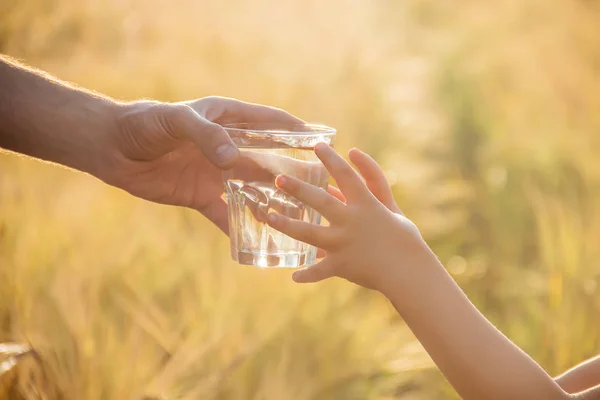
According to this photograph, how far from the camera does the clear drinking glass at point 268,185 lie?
4.05 ft

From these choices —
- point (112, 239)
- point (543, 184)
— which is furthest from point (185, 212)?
point (543, 184)

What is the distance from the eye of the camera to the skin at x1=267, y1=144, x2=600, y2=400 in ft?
4.14

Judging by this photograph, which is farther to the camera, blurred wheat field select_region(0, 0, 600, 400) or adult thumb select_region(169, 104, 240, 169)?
blurred wheat field select_region(0, 0, 600, 400)

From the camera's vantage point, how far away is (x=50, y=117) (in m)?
1.58

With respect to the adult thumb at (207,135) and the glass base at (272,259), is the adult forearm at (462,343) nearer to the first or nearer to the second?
the glass base at (272,259)

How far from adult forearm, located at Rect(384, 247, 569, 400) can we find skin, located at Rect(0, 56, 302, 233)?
1.15ft

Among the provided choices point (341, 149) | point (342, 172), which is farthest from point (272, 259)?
point (341, 149)

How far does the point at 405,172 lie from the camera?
103 inches

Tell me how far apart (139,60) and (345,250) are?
1.93 meters

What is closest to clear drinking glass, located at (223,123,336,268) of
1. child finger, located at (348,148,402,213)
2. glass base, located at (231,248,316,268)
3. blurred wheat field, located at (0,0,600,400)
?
glass base, located at (231,248,316,268)

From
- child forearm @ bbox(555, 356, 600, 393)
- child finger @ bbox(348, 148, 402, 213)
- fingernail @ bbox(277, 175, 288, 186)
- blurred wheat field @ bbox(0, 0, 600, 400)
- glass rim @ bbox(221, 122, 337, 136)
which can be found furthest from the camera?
blurred wheat field @ bbox(0, 0, 600, 400)

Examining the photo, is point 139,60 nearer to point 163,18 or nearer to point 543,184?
point 163,18

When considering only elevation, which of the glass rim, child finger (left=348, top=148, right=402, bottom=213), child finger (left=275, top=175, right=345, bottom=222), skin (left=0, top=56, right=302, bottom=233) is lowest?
child finger (left=275, top=175, right=345, bottom=222)

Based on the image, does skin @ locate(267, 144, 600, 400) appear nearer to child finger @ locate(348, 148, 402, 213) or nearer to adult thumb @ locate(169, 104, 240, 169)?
child finger @ locate(348, 148, 402, 213)
